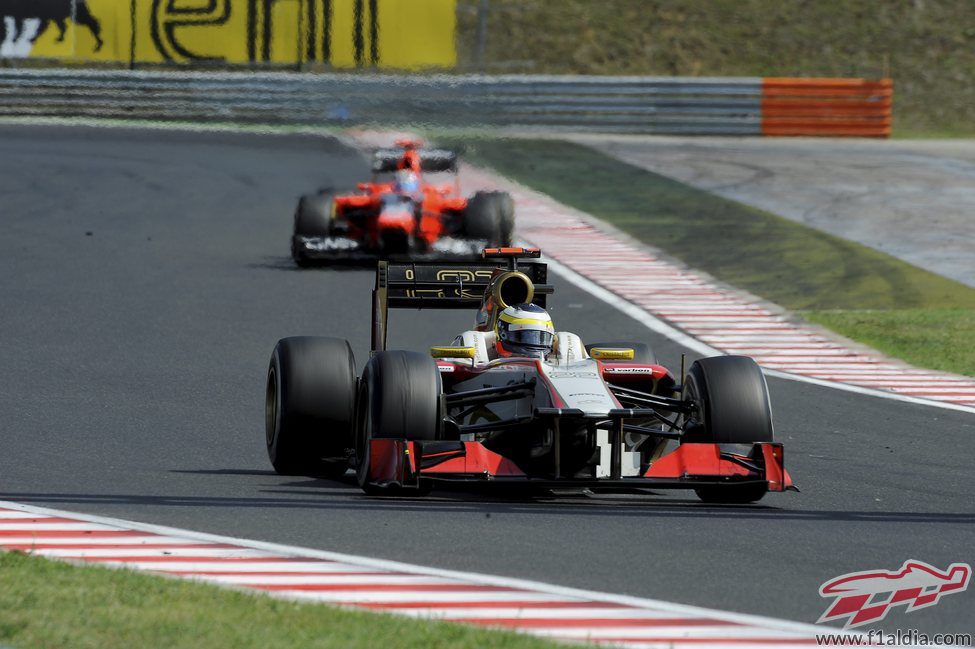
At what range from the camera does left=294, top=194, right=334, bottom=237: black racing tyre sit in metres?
21.3

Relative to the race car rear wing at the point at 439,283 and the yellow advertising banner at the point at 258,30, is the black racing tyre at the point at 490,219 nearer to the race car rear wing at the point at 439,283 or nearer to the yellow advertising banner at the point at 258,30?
the race car rear wing at the point at 439,283

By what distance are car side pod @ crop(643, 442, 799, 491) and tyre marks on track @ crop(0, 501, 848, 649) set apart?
8.30 feet

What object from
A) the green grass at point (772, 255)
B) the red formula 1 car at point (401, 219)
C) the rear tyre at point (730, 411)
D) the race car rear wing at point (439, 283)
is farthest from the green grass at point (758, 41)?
the rear tyre at point (730, 411)

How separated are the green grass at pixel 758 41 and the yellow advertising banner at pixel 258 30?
3.05 meters

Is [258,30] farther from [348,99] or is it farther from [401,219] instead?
[401,219]

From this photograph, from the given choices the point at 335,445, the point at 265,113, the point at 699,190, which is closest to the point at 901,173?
the point at 699,190

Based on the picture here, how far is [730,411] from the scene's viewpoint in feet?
33.8

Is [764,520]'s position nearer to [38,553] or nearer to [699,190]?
[38,553]

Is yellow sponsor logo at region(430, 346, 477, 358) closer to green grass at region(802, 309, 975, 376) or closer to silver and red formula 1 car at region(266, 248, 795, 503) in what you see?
silver and red formula 1 car at region(266, 248, 795, 503)

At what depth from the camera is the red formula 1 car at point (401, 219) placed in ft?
69.8

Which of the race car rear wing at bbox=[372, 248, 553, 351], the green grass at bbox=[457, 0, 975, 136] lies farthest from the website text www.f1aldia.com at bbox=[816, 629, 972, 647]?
the green grass at bbox=[457, 0, 975, 136]

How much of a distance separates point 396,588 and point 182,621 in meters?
1.09

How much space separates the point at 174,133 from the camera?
33719mm

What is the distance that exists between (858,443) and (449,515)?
4.24 meters
